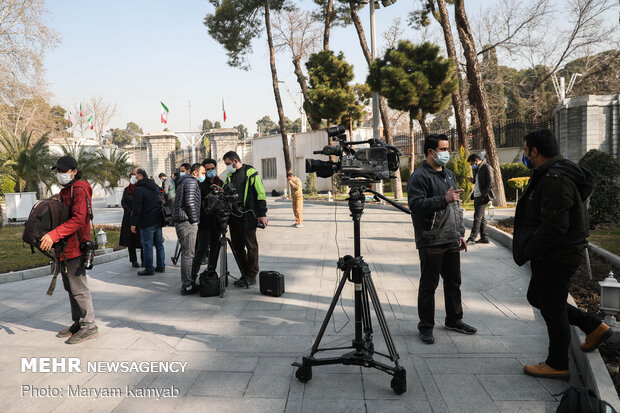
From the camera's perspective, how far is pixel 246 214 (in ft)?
21.0

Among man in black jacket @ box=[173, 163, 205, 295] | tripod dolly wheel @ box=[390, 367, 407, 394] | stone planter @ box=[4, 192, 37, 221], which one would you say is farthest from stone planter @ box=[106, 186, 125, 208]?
tripod dolly wheel @ box=[390, 367, 407, 394]

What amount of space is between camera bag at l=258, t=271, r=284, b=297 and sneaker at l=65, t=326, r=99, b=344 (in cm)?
213

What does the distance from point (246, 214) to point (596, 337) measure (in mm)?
4378

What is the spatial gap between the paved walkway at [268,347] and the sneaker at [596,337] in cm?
49

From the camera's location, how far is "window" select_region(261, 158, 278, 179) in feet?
114

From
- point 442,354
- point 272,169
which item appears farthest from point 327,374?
point 272,169

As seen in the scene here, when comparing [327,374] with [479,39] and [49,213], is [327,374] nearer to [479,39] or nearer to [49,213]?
[49,213]

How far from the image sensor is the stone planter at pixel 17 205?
17203 mm

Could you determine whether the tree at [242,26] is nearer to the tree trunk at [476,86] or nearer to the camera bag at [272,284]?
the tree trunk at [476,86]

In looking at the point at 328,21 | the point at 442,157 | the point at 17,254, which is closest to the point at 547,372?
the point at 442,157

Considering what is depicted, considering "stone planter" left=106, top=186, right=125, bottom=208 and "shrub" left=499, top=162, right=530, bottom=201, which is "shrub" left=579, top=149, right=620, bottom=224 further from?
"stone planter" left=106, top=186, right=125, bottom=208

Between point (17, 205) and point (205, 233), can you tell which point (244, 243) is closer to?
point (205, 233)

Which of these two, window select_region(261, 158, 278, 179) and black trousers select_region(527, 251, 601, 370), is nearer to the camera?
black trousers select_region(527, 251, 601, 370)

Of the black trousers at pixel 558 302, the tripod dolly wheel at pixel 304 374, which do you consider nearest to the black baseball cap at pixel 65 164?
the tripod dolly wheel at pixel 304 374
